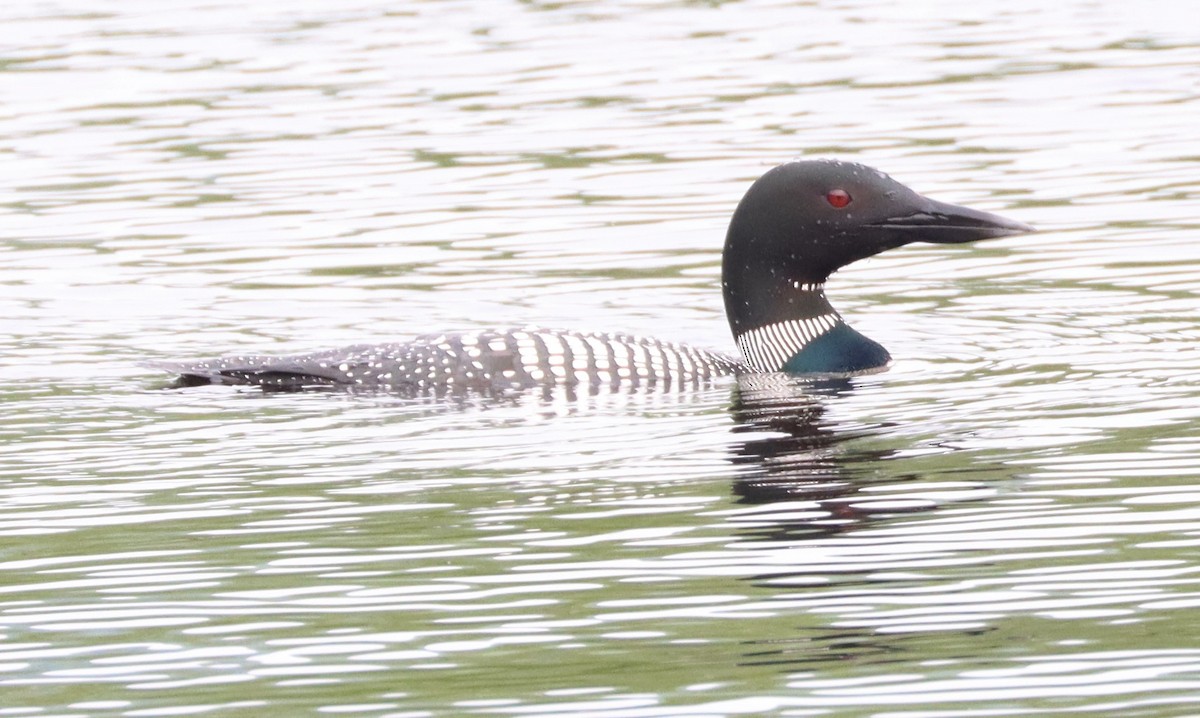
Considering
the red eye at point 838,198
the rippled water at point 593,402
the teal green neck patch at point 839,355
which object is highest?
the red eye at point 838,198

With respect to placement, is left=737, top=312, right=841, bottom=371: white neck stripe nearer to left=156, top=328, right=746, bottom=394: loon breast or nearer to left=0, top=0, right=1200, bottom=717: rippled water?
left=0, top=0, right=1200, bottom=717: rippled water

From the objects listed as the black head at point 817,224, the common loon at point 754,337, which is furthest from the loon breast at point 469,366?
the black head at point 817,224

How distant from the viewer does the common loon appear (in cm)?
774

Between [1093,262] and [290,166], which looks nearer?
[1093,262]

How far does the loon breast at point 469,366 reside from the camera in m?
7.71

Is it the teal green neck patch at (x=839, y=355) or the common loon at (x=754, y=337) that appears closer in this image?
the common loon at (x=754, y=337)

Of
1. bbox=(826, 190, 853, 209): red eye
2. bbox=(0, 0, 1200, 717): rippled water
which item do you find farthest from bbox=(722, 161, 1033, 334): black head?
bbox=(0, 0, 1200, 717): rippled water

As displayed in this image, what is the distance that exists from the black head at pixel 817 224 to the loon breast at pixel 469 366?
0.64 meters

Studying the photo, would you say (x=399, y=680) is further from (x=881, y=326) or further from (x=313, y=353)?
(x=881, y=326)

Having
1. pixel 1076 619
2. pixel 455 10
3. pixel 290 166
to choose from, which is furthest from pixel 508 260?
pixel 455 10

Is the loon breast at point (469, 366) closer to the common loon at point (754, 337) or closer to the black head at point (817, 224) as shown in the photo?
the common loon at point (754, 337)

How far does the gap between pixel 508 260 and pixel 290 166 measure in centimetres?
274

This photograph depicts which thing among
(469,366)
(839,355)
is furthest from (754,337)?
(469,366)

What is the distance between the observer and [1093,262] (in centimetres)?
970
